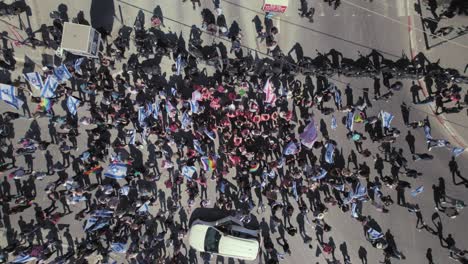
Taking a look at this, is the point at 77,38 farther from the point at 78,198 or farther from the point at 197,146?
the point at 78,198

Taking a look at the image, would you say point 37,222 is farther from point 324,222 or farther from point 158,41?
point 324,222

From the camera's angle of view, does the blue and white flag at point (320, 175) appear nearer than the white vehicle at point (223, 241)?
No

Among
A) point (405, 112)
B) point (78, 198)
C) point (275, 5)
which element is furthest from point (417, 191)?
point (78, 198)

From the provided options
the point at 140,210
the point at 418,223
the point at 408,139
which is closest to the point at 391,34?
the point at 408,139

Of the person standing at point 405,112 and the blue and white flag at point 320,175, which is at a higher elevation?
the person standing at point 405,112

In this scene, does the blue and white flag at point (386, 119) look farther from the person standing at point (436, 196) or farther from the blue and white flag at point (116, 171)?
the blue and white flag at point (116, 171)

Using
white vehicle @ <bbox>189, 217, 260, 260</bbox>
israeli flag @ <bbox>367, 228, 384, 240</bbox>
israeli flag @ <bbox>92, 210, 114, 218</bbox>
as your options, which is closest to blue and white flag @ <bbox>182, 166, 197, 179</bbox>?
white vehicle @ <bbox>189, 217, 260, 260</bbox>

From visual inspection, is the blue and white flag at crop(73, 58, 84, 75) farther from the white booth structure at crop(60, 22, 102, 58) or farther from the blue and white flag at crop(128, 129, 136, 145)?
the blue and white flag at crop(128, 129, 136, 145)

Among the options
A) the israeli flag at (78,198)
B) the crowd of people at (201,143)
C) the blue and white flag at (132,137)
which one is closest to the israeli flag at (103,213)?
the crowd of people at (201,143)
